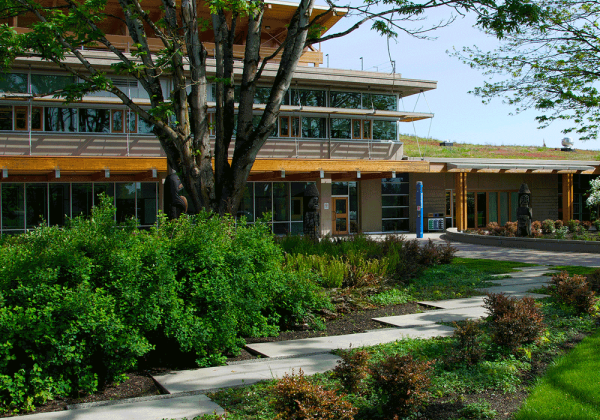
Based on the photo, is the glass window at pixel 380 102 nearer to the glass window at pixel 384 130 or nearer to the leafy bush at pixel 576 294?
the glass window at pixel 384 130

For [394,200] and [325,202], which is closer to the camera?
[325,202]

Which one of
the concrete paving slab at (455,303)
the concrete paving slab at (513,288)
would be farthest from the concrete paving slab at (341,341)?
the concrete paving slab at (513,288)

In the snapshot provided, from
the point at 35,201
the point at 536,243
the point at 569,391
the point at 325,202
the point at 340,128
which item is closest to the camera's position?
the point at 569,391

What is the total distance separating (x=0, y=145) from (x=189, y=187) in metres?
18.4

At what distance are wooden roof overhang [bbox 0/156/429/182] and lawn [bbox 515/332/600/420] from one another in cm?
1822

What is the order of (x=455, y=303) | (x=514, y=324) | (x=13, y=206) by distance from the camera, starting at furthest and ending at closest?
1. (x=13, y=206)
2. (x=455, y=303)
3. (x=514, y=324)

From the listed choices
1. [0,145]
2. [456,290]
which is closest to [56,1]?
[0,145]

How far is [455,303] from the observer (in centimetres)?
917

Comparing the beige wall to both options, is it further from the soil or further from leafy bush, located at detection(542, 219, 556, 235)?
the soil

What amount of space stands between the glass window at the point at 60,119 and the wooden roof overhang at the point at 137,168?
228 cm

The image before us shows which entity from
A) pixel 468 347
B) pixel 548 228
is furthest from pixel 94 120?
pixel 468 347

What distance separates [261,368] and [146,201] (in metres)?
21.2

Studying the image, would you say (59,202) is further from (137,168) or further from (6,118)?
(137,168)

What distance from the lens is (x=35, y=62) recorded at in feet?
73.7
